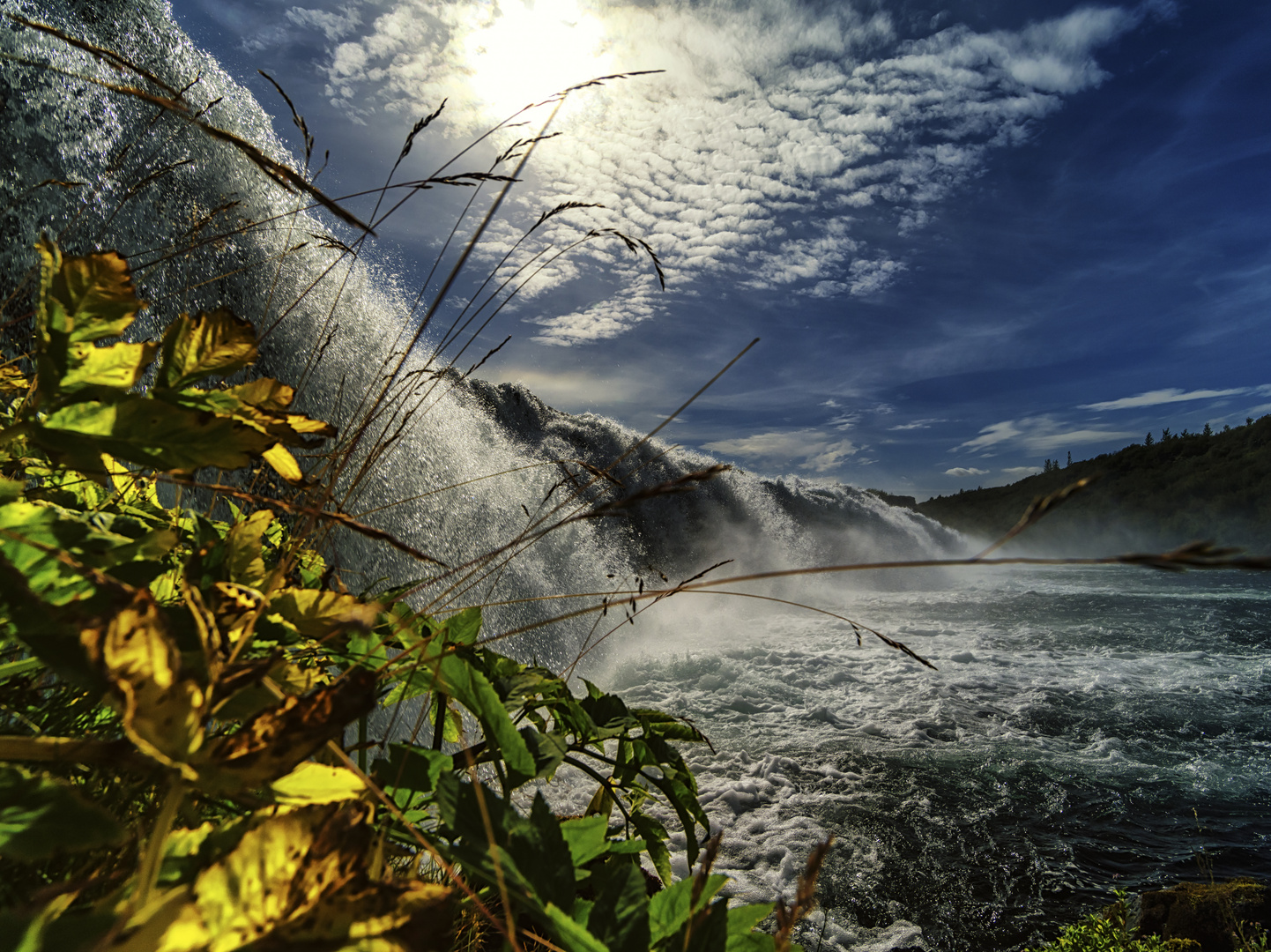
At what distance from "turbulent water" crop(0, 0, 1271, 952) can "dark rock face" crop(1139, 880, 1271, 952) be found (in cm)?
52

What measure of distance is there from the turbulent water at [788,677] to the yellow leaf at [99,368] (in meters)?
0.76

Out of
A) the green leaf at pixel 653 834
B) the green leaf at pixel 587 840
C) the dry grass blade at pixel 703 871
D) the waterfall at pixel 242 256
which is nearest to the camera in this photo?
the dry grass blade at pixel 703 871

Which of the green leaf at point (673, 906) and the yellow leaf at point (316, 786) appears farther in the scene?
the green leaf at point (673, 906)

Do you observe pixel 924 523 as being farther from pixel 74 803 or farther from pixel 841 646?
pixel 74 803

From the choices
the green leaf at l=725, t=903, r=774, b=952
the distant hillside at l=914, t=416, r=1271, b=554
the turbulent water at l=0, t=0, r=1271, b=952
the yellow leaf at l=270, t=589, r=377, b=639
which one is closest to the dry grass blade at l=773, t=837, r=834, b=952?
the green leaf at l=725, t=903, r=774, b=952

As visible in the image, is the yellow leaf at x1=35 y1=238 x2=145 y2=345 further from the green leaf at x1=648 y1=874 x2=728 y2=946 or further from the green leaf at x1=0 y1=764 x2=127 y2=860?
the green leaf at x1=648 y1=874 x2=728 y2=946

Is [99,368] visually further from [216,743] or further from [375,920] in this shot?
[375,920]

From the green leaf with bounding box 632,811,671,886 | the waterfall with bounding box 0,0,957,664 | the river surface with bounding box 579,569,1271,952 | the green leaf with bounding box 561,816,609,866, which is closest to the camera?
the green leaf with bounding box 561,816,609,866

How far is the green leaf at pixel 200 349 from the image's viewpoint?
0.42 metres

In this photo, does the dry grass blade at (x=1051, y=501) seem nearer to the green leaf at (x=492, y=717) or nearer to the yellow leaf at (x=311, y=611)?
the green leaf at (x=492, y=717)

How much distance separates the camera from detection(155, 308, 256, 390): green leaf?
0.42 meters

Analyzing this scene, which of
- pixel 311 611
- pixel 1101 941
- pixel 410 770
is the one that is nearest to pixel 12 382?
pixel 311 611

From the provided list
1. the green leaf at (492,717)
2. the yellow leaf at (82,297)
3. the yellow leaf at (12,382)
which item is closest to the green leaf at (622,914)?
the green leaf at (492,717)

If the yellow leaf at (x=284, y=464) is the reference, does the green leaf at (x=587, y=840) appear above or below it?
below
